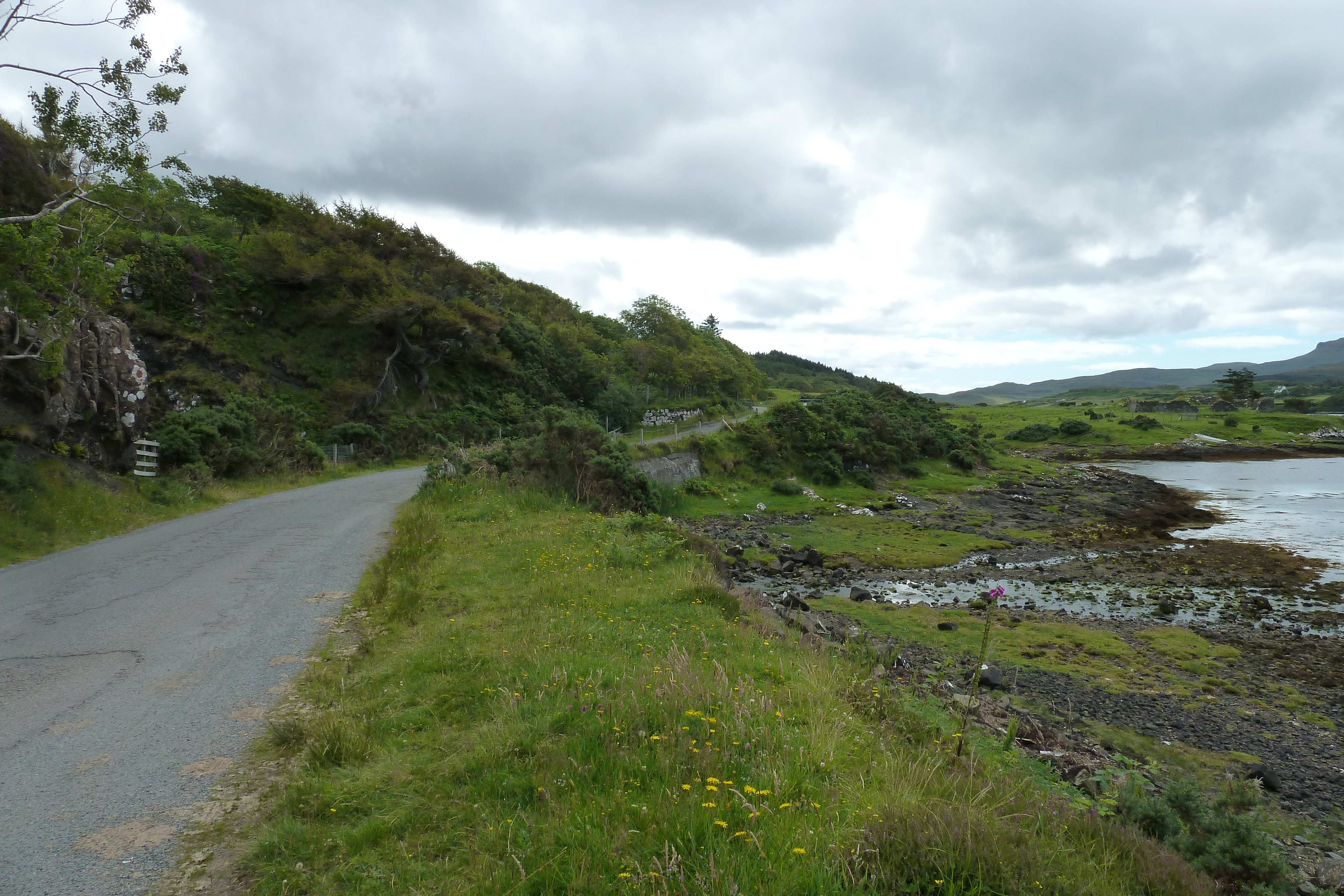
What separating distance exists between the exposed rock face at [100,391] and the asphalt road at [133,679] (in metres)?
4.80

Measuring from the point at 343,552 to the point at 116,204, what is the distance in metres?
9.43

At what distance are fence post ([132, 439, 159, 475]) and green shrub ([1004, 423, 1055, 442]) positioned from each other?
315 feet

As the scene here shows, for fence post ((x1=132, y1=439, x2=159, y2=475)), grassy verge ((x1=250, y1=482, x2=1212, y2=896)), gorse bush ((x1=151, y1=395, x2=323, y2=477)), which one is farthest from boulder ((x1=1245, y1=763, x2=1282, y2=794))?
gorse bush ((x1=151, y1=395, x2=323, y2=477))

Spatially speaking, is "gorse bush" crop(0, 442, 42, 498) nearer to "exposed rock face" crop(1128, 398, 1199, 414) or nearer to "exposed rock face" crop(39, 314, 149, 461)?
"exposed rock face" crop(39, 314, 149, 461)

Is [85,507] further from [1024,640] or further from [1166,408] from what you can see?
[1166,408]

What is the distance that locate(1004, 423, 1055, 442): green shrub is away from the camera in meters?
90.0

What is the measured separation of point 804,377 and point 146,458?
555 ft

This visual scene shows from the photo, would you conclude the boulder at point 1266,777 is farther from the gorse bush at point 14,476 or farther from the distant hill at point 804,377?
the distant hill at point 804,377

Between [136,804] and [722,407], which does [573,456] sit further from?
[722,407]

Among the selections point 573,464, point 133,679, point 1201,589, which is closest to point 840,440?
point 1201,589

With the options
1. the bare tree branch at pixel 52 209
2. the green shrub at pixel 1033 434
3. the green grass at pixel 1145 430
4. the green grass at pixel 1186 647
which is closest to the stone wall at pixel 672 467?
the green grass at pixel 1186 647

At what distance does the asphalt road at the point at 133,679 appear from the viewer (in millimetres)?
3869

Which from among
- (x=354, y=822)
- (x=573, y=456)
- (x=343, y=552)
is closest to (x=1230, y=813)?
(x=354, y=822)

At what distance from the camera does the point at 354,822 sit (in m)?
4.01
